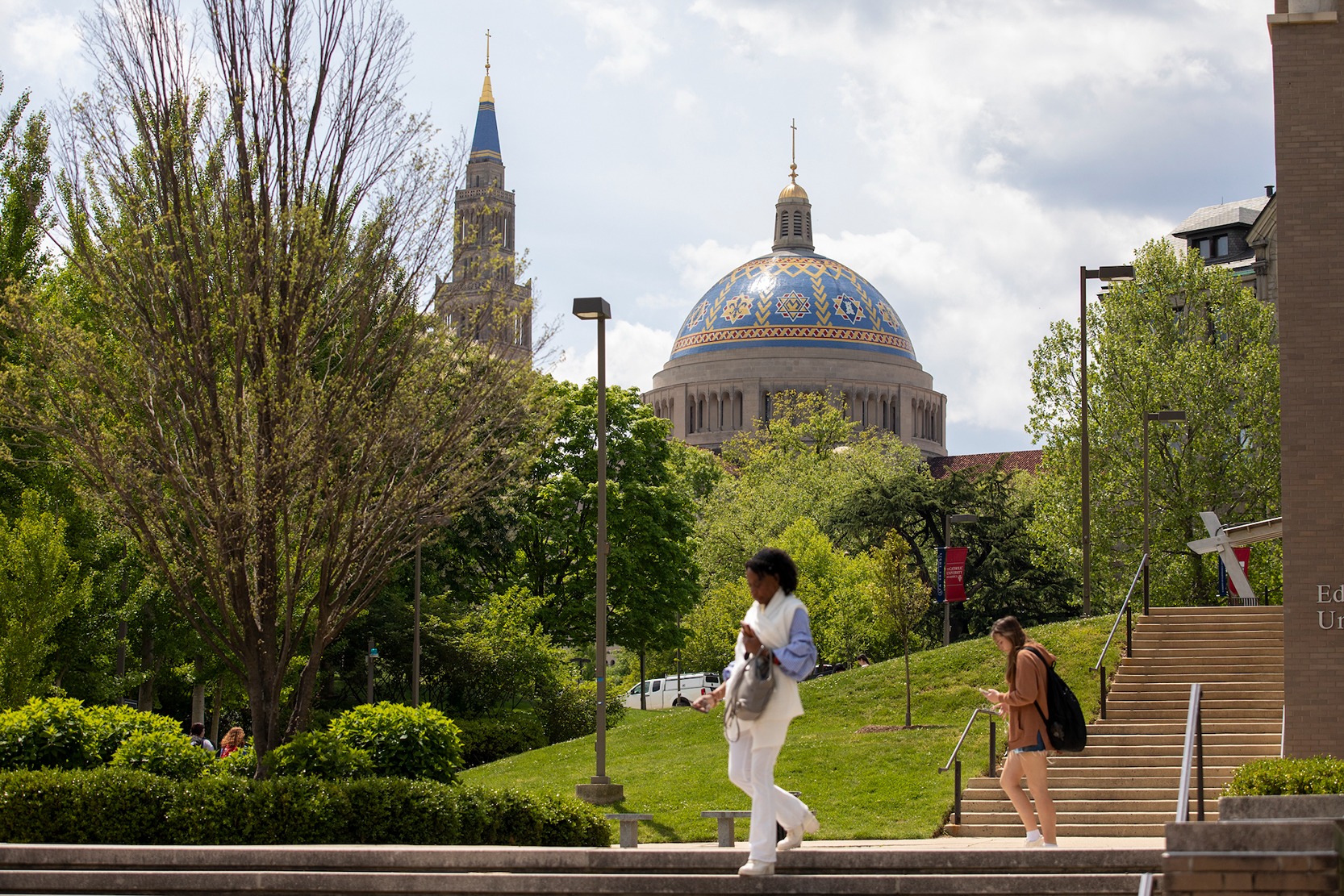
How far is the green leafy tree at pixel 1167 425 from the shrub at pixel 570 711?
47.2 feet

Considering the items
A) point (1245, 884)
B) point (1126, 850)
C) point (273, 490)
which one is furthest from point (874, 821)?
point (1245, 884)

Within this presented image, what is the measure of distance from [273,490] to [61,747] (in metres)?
3.08

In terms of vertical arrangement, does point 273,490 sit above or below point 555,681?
above

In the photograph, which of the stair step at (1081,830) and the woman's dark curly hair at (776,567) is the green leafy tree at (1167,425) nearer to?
the stair step at (1081,830)

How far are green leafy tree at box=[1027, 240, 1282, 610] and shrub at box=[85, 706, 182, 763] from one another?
101ft

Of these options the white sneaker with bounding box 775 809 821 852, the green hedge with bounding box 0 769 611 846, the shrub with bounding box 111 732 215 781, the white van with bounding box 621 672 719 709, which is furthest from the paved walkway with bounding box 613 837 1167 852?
the white van with bounding box 621 672 719 709

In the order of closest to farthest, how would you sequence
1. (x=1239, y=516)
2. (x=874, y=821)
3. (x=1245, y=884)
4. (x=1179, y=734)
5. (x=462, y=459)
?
(x=1245, y=884)
(x=462, y=459)
(x=874, y=821)
(x=1179, y=734)
(x=1239, y=516)

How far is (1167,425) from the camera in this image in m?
42.0

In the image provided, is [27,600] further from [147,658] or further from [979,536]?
[979,536]

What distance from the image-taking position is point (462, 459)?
16.7 meters

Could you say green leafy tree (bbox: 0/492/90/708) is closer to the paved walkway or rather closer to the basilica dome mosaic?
the paved walkway

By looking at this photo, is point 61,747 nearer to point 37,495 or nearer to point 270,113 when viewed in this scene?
point 270,113

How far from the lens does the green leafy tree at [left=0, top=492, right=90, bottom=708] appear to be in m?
20.6

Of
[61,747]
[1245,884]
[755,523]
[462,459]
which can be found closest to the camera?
[1245,884]
